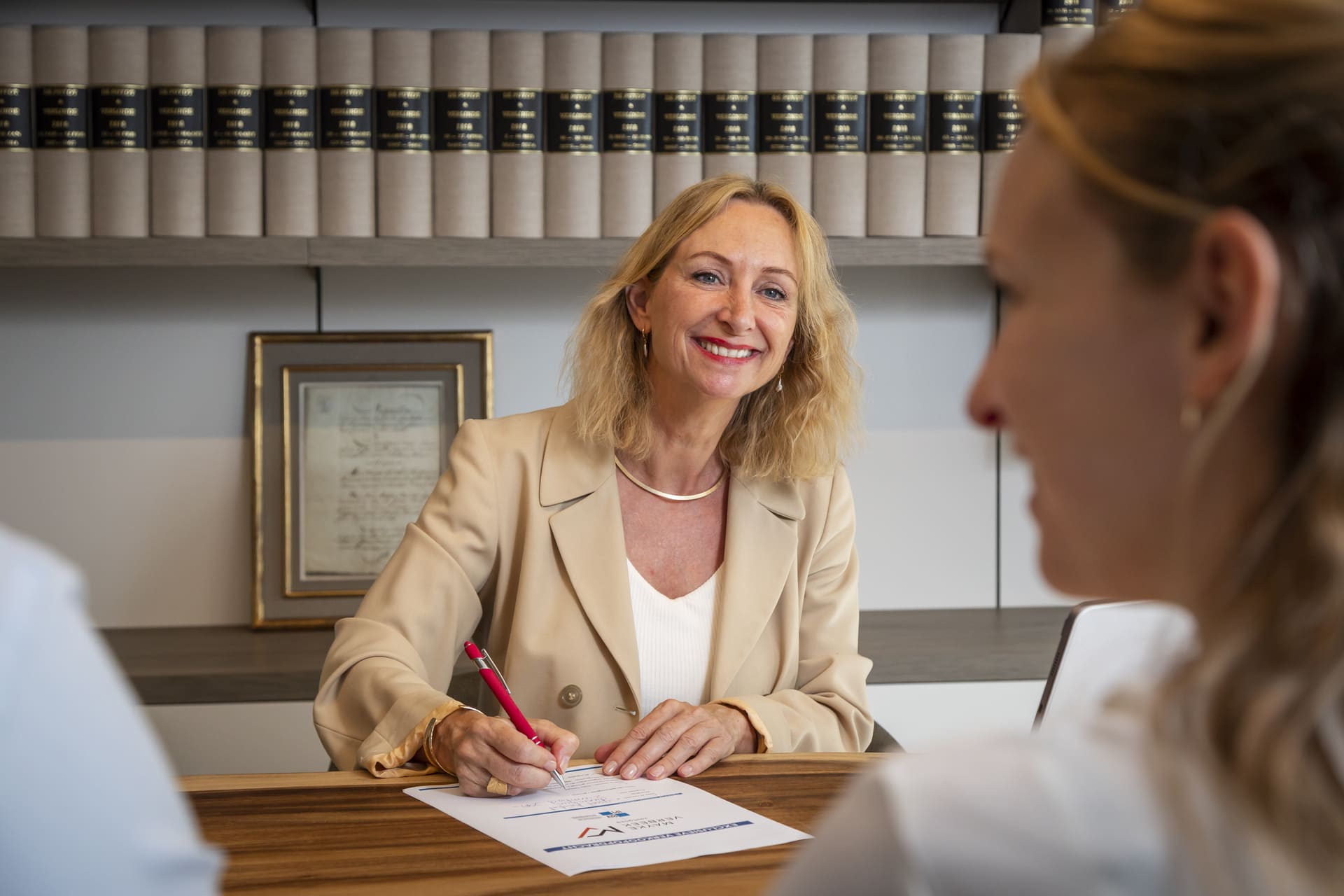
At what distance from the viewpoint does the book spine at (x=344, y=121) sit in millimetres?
2213

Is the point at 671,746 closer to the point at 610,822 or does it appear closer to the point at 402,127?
the point at 610,822

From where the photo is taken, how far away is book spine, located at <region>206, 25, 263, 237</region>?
2205 millimetres

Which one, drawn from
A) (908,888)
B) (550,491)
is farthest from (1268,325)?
(550,491)

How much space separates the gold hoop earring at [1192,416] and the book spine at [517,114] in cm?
196

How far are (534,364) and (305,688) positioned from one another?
→ 0.86 metres

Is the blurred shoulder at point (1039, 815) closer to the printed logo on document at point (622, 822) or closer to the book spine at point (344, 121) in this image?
the printed logo on document at point (622, 822)

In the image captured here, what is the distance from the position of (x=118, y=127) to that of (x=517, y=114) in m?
0.73

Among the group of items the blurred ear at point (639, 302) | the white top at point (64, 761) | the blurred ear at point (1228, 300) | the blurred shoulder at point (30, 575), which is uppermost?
the blurred ear at point (639, 302)

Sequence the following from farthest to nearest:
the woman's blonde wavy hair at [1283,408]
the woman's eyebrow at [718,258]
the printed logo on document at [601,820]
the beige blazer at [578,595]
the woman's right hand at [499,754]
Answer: the woman's eyebrow at [718,258]
the beige blazer at [578,595]
the woman's right hand at [499,754]
the printed logo on document at [601,820]
the woman's blonde wavy hair at [1283,408]

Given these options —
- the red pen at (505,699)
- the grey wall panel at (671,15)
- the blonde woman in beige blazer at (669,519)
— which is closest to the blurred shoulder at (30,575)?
the red pen at (505,699)

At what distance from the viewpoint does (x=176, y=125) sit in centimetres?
220

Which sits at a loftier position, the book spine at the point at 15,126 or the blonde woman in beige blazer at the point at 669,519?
the book spine at the point at 15,126

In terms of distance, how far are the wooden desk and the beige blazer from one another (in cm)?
30

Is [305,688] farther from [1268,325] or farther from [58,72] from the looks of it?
[1268,325]
